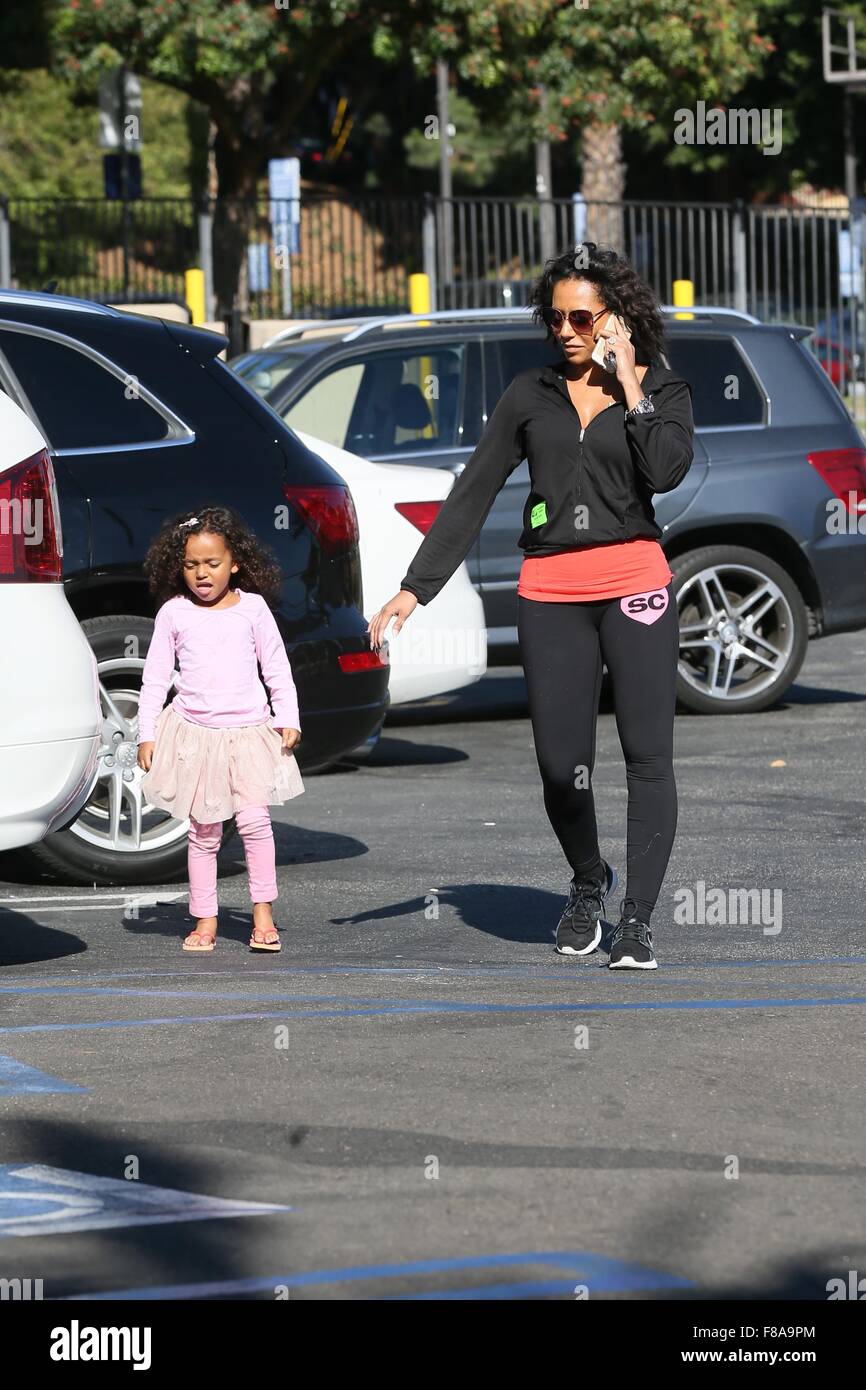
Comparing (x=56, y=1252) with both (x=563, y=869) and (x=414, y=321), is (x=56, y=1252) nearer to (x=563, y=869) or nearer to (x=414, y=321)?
(x=563, y=869)

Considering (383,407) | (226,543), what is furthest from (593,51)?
(226,543)

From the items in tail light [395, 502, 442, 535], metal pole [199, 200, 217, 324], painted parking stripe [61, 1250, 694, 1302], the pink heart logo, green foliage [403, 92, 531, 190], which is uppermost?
green foliage [403, 92, 531, 190]

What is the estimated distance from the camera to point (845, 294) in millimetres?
26188

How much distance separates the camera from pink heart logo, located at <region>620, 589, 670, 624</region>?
19.8ft

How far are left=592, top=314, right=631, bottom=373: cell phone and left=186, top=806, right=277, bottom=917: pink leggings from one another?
1614 millimetres

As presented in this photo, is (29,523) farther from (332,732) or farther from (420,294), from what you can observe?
(420,294)

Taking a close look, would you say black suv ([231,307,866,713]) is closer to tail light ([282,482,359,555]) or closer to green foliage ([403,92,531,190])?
tail light ([282,482,359,555])

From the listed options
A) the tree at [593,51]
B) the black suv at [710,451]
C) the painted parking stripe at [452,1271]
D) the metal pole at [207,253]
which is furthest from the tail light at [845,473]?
the tree at [593,51]

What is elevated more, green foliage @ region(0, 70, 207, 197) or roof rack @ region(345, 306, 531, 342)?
green foliage @ region(0, 70, 207, 197)

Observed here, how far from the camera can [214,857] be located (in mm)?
6695

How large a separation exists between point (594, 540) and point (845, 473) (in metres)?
6.12

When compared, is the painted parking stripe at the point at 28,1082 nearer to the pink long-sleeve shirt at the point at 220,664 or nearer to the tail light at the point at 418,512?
the pink long-sleeve shirt at the point at 220,664

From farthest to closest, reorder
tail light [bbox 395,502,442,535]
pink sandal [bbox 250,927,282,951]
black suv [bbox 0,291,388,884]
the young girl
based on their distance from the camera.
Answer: tail light [bbox 395,502,442,535] < black suv [bbox 0,291,388,884] < the young girl < pink sandal [bbox 250,927,282,951]

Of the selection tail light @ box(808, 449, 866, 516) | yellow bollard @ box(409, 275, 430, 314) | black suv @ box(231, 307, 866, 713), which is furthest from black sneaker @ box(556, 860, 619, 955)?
yellow bollard @ box(409, 275, 430, 314)
